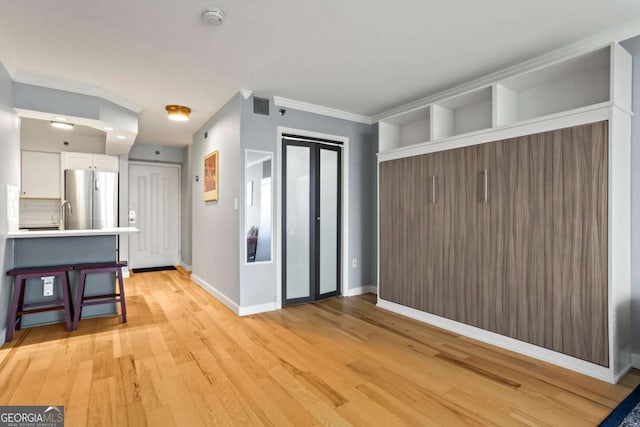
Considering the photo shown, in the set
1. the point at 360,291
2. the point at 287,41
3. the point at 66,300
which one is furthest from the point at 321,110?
the point at 66,300

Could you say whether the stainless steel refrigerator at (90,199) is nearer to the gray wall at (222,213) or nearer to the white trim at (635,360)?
the gray wall at (222,213)

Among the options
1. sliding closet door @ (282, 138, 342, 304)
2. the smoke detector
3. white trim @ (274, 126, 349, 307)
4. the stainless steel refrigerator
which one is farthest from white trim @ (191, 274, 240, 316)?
the smoke detector

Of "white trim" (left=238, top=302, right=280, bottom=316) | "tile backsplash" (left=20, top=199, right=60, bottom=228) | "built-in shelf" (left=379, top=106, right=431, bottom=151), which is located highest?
"built-in shelf" (left=379, top=106, right=431, bottom=151)

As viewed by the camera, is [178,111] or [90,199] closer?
[178,111]

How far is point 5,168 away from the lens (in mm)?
2926

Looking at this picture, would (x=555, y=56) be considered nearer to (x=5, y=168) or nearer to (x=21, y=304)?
(x=5, y=168)

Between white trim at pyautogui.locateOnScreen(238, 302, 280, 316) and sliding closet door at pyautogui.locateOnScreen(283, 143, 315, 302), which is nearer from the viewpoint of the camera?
white trim at pyautogui.locateOnScreen(238, 302, 280, 316)

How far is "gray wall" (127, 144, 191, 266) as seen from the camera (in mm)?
6262

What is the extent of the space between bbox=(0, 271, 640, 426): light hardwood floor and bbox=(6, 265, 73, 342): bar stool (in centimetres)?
15

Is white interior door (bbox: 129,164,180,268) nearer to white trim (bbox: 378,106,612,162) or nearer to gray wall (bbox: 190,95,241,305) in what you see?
gray wall (bbox: 190,95,241,305)

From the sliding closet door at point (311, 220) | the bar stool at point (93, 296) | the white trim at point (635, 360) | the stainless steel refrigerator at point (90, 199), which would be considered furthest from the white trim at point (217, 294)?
the white trim at point (635, 360)

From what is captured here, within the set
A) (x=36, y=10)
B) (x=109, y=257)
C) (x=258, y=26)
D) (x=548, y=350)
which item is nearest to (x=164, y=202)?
(x=109, y=257)

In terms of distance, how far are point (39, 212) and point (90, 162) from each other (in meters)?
1.36

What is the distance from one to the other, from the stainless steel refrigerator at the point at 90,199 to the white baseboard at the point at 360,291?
4235 millimetres
